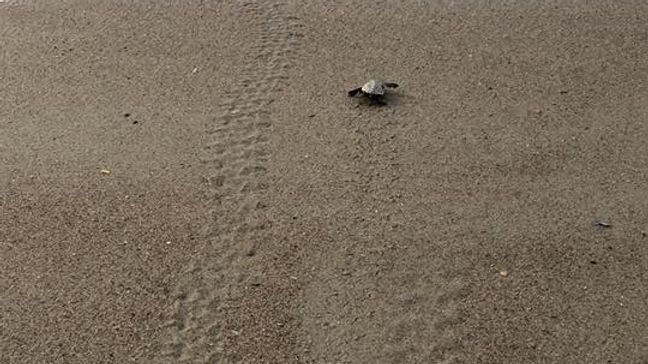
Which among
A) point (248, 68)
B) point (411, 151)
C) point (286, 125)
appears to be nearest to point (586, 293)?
point (411, 151)

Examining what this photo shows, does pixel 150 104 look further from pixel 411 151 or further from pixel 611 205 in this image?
pixel 611 205

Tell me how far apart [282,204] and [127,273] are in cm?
92

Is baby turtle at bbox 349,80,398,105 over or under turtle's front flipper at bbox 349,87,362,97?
over

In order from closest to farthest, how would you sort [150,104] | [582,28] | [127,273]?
[127,273] < [150,104] < [582,28]

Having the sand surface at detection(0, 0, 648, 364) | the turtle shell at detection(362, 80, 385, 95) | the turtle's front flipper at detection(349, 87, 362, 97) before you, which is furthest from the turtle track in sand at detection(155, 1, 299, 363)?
the turtle shell at detection(362, 80, 385, 95)

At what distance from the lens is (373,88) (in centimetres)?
558

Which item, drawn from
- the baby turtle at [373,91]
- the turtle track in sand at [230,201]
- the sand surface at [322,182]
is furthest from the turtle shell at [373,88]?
the turtle track in sand at [230,201]

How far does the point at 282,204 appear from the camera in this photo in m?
4.78

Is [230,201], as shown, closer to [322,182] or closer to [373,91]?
[322,182]

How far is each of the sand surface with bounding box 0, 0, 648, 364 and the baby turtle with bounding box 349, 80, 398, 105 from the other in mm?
92

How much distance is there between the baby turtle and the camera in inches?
220

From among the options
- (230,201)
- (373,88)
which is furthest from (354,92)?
(230,201)

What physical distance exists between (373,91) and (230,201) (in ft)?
4.28

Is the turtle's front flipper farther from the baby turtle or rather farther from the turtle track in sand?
A: the turtle track in sand
